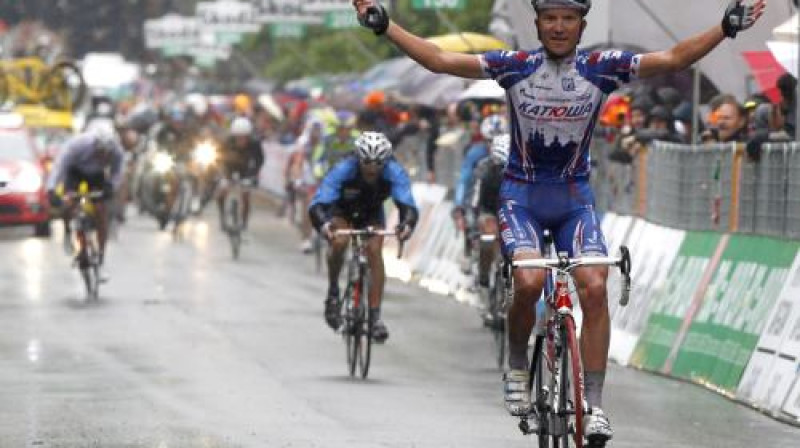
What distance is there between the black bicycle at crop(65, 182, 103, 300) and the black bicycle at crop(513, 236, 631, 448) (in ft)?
47.6

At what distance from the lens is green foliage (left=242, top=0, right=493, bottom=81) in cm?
4569

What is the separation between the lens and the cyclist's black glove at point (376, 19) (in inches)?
431

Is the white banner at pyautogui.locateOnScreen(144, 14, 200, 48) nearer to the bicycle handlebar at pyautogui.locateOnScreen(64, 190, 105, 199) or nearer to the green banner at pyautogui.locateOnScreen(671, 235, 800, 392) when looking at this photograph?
the bicycle handlebar at pyautogui.locateOnScreen(64, 190, 105, 199)

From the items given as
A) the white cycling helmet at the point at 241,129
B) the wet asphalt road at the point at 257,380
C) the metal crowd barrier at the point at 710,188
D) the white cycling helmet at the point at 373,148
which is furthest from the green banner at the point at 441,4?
the white cycling helmet at the point at 373,148

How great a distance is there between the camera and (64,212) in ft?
84.4

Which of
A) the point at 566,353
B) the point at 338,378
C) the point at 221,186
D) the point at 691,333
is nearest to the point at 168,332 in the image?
the point at 338,378

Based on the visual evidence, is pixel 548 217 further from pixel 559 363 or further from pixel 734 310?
pixel 734 310

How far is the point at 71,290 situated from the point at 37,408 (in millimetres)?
11800

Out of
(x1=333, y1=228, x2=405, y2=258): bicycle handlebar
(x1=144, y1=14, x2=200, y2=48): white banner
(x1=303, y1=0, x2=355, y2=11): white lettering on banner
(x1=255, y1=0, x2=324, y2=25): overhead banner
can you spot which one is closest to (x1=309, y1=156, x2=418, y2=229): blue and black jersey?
(x1=333, y1=228, x2=405, y2=258): bicycle handlebar

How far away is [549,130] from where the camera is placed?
1130cm

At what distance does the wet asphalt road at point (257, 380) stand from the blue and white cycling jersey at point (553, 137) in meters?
2.05

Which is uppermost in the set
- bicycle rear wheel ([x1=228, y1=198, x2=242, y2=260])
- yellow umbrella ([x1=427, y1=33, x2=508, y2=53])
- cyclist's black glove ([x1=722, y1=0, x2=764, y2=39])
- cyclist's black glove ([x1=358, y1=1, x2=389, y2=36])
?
cyclist's black glove ([x1=722, y1=0, x2=764, y2=39])

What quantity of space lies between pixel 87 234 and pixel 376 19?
594 inches

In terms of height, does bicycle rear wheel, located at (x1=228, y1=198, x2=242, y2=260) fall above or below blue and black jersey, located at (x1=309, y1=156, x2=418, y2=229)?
below
